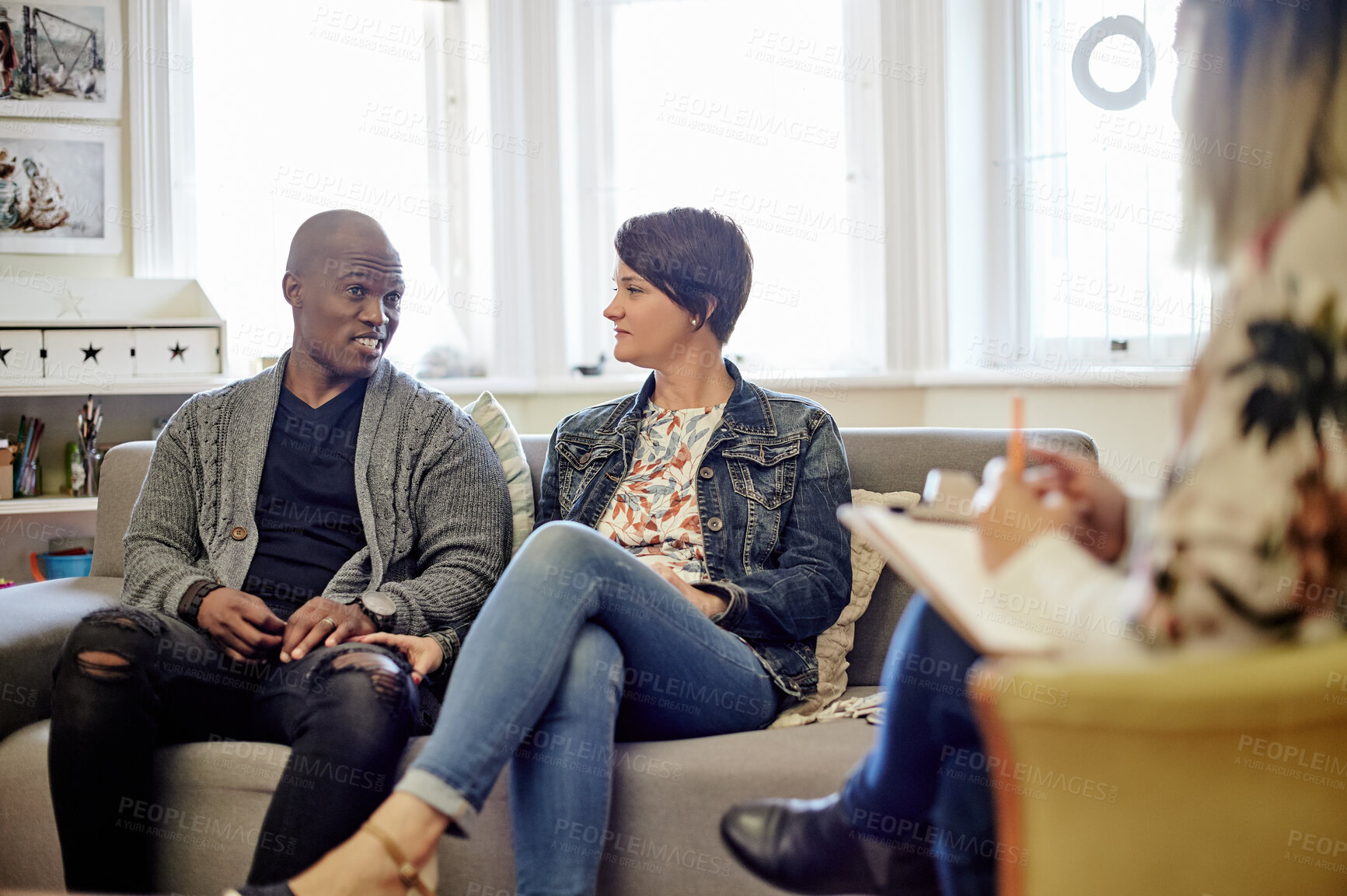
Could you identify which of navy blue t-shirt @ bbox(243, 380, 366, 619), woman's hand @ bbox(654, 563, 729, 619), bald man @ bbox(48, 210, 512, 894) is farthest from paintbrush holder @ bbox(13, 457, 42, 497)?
woman's hand @ bbox(654, 563, 729, 619)

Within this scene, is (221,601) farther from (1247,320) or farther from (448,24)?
(448,24)

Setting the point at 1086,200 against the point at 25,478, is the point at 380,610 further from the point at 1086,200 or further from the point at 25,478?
the point at 1086,200

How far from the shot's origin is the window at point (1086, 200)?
239 cm

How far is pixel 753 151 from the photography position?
10.6 feet

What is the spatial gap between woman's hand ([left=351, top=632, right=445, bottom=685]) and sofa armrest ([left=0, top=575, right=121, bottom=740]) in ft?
1.68

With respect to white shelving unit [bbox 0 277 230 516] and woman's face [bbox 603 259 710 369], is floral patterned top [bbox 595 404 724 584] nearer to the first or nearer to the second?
woman's face [bbox 603 259 710 369]

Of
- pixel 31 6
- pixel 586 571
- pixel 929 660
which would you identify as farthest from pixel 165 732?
pixel 31 6

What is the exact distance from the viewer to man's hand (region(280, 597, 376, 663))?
1.50 m

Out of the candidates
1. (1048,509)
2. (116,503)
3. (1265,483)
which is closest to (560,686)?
(1048,509)

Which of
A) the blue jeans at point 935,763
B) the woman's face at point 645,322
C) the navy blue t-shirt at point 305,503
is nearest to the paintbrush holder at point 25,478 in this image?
the navy blue t-shirt at point 305,503

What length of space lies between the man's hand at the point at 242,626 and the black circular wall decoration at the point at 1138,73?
1962mm

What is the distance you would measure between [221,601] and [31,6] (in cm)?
243

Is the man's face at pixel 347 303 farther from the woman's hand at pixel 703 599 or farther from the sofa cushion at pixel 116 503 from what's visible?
the woman's hand at pixel 703 599

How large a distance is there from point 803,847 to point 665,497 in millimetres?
785
